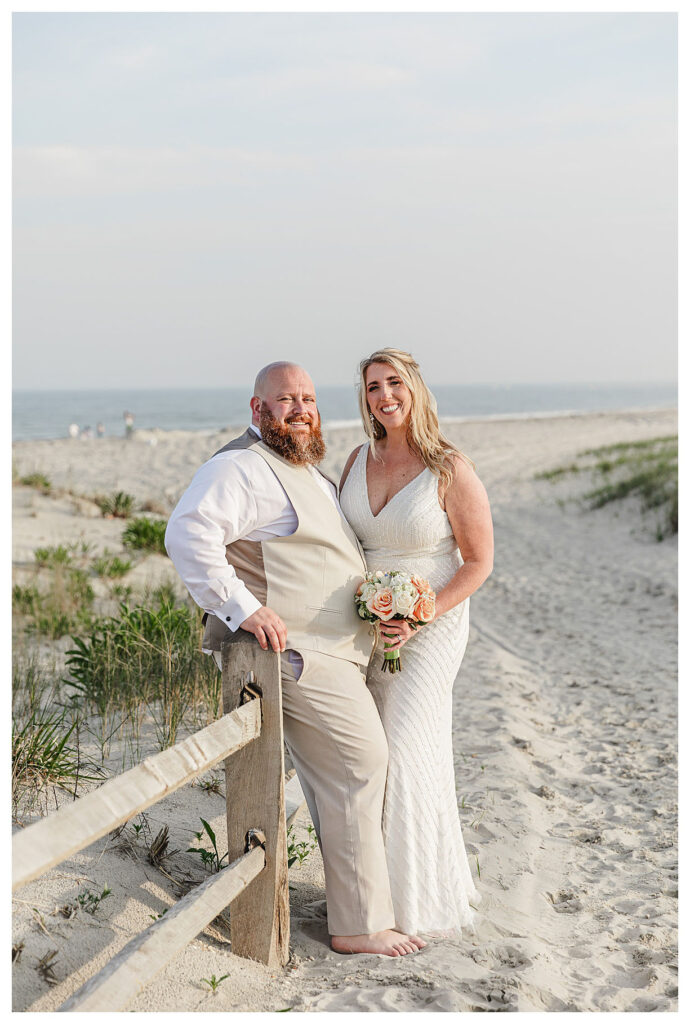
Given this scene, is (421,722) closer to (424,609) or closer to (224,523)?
(424,609)

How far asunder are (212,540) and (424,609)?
0.96 m

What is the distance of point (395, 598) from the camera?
3.65m

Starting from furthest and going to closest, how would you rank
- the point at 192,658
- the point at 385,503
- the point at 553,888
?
the point at 192,658 < the point at 553,888 < the point at 385,503

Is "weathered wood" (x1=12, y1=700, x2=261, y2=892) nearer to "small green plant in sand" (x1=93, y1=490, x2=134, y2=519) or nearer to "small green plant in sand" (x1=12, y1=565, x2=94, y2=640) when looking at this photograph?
"small green plant in sand" (x1=12, y1=565, x2=94, y2=640)

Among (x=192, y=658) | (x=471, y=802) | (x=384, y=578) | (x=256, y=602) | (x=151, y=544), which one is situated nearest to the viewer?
(x=256, y=602)

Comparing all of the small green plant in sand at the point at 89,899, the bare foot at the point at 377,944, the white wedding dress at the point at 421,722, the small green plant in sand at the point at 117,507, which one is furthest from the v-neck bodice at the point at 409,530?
the small green plant in sand at the point at 117,507

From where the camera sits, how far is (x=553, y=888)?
446cm

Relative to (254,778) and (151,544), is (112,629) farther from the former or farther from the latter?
(151,544)

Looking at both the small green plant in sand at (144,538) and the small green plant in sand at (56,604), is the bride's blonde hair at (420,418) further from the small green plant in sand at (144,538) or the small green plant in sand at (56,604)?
the small green plant in sand at (144,538)

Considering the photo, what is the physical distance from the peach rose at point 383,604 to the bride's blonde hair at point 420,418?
697mm

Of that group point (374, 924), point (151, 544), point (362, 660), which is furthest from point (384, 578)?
point (151, 544)

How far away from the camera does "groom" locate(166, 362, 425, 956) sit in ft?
11.8

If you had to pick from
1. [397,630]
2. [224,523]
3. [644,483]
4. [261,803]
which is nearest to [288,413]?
[224,523]

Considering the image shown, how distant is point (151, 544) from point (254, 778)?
304 inches
